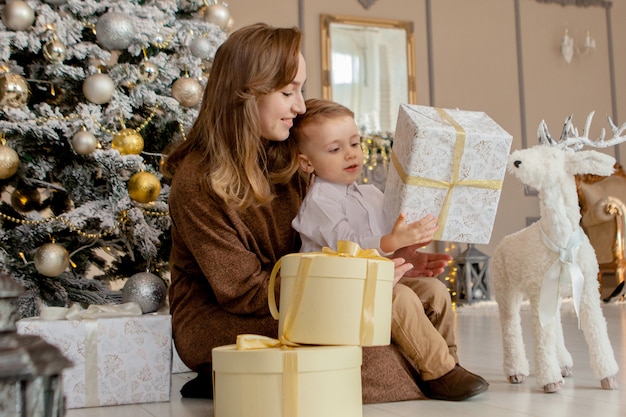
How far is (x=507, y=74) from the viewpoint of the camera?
21.8 ft

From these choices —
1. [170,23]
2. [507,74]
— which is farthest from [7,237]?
[507,74]

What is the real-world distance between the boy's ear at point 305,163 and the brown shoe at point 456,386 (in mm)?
639

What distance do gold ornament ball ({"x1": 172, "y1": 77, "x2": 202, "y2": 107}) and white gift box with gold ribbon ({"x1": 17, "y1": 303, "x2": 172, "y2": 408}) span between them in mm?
930

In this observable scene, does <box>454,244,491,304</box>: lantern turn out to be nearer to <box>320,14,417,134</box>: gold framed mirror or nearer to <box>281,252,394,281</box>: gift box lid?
<box>320,14,417,134</box>: gold framed mirror

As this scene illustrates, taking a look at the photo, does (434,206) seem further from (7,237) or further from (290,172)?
(7,237)

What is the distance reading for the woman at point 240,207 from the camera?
5.73ft

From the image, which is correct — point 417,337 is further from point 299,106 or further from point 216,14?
point 216,14

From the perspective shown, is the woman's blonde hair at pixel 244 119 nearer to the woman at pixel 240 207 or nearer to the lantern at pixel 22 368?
the woman at pixel 240 207

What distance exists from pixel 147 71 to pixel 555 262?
5.01 feet

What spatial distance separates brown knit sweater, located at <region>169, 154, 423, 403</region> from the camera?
1.73m

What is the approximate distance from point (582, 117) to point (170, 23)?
5173 millimetres

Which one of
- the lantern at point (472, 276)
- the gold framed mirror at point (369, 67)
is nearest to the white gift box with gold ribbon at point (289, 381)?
the lantern at point (472, 276)

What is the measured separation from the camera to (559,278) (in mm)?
1803

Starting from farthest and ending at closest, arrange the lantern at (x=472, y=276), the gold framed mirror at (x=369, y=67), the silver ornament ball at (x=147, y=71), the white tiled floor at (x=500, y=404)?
the gold framed mirror at (x=369, y=67) < the lantern at (x=472, y=276) < the silver ornament ball at (x=147, y=71) < the white tiled floor at (x=500, y=404)
